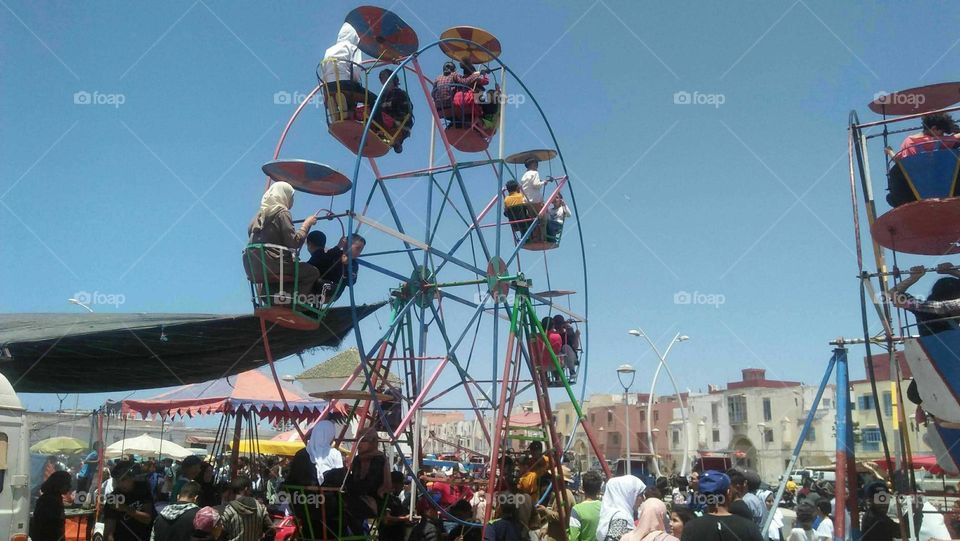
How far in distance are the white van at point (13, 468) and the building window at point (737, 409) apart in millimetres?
77304

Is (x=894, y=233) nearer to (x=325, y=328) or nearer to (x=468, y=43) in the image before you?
(x=468, y=43)

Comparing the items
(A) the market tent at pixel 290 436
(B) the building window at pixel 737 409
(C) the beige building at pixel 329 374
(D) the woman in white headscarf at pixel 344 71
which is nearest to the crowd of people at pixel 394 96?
(D) the woman in white headscarf at pixel 344 71

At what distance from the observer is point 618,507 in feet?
24.7

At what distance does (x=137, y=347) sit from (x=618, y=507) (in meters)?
7.35

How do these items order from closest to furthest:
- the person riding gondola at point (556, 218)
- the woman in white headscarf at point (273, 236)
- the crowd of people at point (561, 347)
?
the woman in white headscarf at point (273, 236)
the crowd of people at point (561, 347)
the person riding gondola at point (556, 218)

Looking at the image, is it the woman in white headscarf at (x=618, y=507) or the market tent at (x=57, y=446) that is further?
the market tent at (x=57, y=446)

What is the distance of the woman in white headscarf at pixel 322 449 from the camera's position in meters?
8.45

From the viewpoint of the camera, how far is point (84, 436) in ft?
172

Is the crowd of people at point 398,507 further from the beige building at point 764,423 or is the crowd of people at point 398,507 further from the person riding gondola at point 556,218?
the beige building at point 764,423

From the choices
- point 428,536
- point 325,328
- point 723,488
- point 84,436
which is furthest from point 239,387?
point 84,436

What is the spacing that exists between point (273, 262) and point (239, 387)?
1122cm

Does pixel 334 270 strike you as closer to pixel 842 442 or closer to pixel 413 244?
pixel 413 244

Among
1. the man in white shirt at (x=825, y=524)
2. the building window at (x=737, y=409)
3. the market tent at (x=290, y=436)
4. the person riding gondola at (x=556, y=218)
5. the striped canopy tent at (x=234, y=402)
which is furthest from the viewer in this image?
the building window at (x=737, y=409)

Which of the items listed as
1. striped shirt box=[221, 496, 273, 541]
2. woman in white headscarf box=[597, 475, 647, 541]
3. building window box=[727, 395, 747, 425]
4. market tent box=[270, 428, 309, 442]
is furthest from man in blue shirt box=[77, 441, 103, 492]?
building window box=[727, 395, 747, 425]
